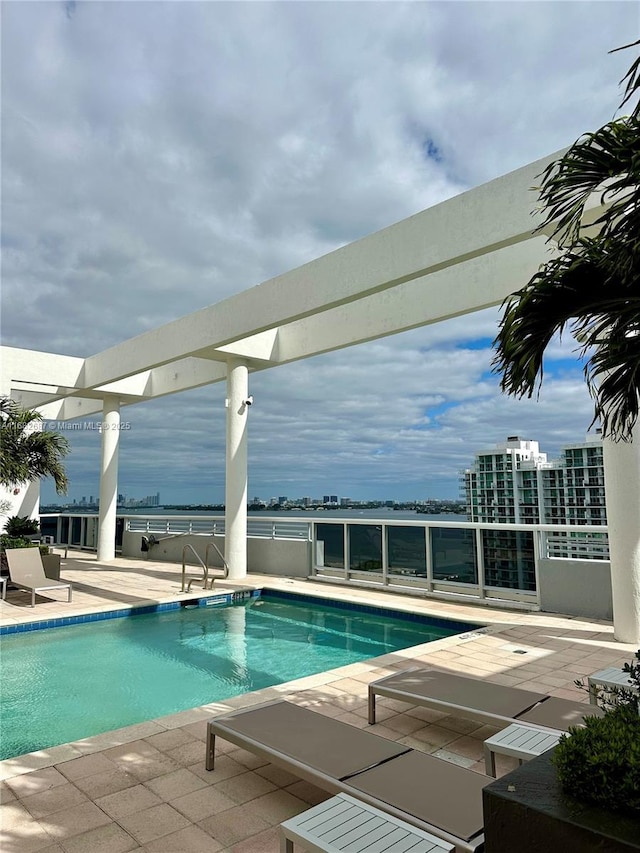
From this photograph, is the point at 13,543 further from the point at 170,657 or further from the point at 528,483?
the point at 528,483

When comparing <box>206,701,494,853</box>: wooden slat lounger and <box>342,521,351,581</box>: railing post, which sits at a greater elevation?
<box>342,521,351,581</box>: railing post

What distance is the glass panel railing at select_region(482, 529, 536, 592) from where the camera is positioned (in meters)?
8.23

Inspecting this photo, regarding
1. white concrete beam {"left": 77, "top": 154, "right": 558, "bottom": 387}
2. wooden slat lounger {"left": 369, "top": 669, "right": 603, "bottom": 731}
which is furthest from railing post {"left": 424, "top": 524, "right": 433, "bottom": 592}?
wooden slat lounger {"left": 369, "top": 669, "right": 603, "bottom": 731}

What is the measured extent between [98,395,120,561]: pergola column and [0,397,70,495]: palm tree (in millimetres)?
2439

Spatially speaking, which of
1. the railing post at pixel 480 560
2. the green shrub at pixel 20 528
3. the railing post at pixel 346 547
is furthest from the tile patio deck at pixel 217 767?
the green shrub at pixel 20 528

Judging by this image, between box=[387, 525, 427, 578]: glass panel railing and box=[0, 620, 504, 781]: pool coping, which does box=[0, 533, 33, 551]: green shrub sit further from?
box=[0, 620, 504, 781]: pool coping

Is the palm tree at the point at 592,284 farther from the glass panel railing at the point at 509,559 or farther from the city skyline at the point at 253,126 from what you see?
the glass panel railing at the point at 509,559

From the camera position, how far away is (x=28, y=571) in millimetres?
9539

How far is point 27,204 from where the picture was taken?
11102mm

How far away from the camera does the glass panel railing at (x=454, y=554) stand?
8812mm

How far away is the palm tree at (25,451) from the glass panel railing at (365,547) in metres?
6.68

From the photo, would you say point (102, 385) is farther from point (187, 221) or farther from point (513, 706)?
point (513, 706)

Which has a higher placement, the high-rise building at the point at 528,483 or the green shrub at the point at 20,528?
the high-rise building at the point at 528,483

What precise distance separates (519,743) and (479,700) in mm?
804
